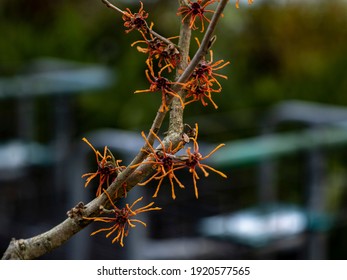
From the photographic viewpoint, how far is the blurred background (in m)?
4.51

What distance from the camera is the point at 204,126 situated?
5371mm

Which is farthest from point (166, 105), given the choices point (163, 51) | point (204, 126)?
point (204, 126)

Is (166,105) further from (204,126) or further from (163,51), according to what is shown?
(204,126)

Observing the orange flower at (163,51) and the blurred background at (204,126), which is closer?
the orange flower at (163,51)

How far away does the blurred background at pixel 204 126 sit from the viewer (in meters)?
4.51

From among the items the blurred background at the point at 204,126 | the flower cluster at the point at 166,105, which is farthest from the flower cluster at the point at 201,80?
the blurred background at the point at 204,126

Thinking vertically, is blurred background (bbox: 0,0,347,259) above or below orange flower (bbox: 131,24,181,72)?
above

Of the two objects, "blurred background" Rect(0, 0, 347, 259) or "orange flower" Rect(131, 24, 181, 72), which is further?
"blurred background" Rect(0, 0, 347, 259)

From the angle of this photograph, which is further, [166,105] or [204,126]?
[204,126]

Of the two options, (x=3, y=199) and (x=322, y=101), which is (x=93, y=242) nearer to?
(x=3, y=199)

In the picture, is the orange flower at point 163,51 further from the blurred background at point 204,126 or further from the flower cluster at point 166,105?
the blurred background at point 204,126

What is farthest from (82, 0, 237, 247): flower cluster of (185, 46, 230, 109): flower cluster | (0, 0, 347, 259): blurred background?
(0, 0, 347, 259): blurred background

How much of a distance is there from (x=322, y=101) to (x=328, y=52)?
0.77m

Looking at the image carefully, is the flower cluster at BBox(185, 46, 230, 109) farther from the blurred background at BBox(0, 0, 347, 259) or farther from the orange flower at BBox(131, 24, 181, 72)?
the blurred background at BBox(0, 0, 347, 259)
